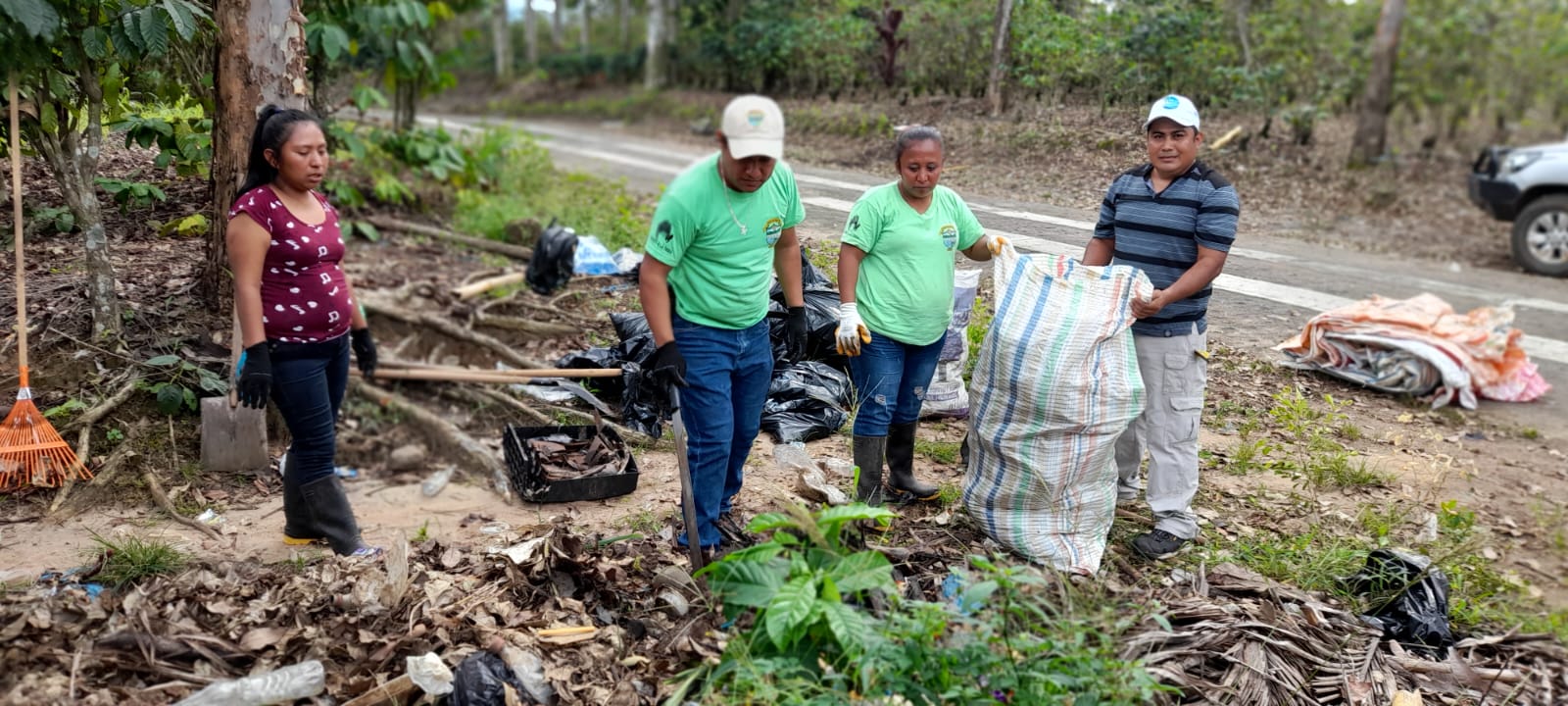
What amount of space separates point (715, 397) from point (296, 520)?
182cm

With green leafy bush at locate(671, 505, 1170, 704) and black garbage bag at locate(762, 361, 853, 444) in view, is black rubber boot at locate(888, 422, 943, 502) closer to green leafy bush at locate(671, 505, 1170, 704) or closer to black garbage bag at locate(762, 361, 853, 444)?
black garbage bag at locate(762, 361, 853, 444)

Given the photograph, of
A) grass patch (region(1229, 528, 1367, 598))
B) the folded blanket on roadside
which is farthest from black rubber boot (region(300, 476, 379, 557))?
the folded blanket on roadside

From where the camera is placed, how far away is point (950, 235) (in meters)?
3.56

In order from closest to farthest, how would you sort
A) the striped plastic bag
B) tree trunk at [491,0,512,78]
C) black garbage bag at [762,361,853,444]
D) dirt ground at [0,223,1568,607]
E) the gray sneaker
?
the striped plastic bag, the gray sneaker, dirt ground at [0,223,1568,607], black garbage bag at [762,361,853,444], tree trunk at [491,0,512,78]

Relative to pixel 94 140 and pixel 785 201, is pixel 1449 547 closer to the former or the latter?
pixel 785 201

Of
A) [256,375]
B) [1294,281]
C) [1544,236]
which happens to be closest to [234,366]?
[256,375]

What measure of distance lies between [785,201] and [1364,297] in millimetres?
4617

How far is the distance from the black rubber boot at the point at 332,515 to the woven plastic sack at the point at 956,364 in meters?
2.47

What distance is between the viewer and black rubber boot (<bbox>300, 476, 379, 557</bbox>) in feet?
12.0

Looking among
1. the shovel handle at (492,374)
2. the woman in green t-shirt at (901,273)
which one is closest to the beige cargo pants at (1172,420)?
the woman in green t-shirt at (901,273)

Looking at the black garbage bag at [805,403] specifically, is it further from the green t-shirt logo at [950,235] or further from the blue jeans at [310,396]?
the blue jeans at [310,396]

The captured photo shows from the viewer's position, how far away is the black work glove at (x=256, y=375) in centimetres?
322

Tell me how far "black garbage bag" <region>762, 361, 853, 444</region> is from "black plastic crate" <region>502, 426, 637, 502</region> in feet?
2.38

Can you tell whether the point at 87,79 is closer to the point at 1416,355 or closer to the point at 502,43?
the point at 1416,355
